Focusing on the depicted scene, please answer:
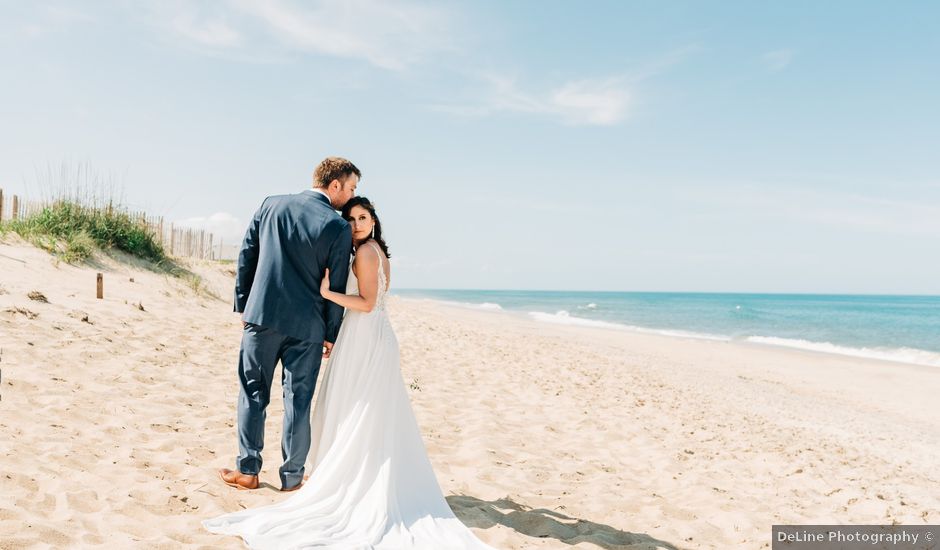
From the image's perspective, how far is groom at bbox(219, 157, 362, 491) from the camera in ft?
13.1

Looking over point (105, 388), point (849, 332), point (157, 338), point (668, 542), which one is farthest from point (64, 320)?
point (849, 332)

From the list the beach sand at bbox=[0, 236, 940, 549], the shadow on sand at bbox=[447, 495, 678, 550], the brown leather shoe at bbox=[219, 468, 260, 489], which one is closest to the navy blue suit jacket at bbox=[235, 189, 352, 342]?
the brown leather shoe at bbox=[219, 468, 260, 489]

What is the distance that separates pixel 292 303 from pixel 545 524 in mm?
2300

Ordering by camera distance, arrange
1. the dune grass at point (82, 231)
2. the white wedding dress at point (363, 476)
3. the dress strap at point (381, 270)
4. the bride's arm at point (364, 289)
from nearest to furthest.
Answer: the white wedding dress at point (363, 476) → the bride's arm at point (364, 289) → the dress strap at point (381, 270) → the dune grass at point (82, 231)

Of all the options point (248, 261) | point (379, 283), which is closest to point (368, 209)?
point (379, 283)

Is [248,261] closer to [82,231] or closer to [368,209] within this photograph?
[368,209]

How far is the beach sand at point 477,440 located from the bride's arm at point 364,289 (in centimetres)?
146

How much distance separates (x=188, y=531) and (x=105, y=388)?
358cm

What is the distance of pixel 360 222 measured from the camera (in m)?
4.09

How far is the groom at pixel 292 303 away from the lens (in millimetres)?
4004

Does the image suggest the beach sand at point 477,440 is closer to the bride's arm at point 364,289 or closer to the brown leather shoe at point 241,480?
the brown leather shoe at point 241,480

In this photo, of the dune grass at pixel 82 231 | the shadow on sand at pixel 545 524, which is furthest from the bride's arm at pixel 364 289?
the dune grass at pixel 82 231

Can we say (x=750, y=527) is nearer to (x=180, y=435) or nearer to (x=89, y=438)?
(x=180, y=435)

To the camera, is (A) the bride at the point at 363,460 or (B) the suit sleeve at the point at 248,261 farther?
(B) the suit sleeve at the point at 248,261
